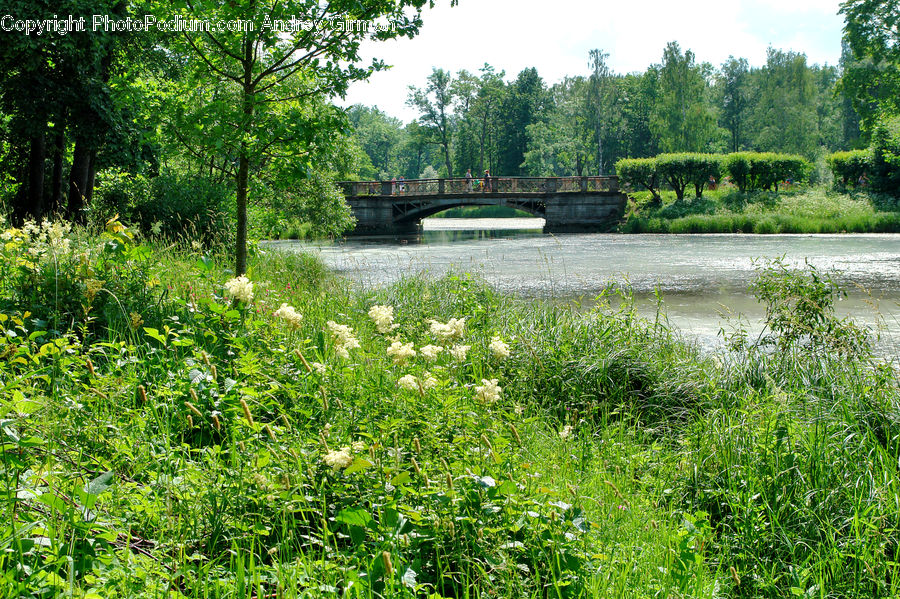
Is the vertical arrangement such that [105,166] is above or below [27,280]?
above

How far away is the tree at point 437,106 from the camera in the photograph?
71875mm

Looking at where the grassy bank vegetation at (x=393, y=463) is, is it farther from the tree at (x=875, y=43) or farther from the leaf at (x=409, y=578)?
the tree at (x=875, y=43)

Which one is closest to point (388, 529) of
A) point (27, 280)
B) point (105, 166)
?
point (27, 280)

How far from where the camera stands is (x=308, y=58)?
5.97 m

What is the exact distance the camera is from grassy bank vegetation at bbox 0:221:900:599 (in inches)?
83.8

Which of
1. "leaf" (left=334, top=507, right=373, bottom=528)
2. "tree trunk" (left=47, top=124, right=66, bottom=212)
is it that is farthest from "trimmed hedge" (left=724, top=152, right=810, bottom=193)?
"leaf" (left=334, top=507, right=373, bottom=528)

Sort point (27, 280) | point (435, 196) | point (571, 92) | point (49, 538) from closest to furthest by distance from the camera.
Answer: point (49, 538) → point (27, 280) → point (435, 196) → point (571, 92)

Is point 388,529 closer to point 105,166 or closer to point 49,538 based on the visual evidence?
point 49,538

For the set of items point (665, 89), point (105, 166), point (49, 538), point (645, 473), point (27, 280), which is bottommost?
point (645, 473)

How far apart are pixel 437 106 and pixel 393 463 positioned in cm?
7426

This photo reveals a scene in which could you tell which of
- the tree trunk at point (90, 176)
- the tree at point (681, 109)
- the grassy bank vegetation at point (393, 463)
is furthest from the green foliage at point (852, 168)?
the grassy bank vegetation at point (393, 463)

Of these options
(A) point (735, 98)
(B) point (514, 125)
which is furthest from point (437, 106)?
(A) point (735, 98)

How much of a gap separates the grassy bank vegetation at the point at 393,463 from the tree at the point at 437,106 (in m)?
69.6

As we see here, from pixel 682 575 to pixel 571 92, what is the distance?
265 feet
